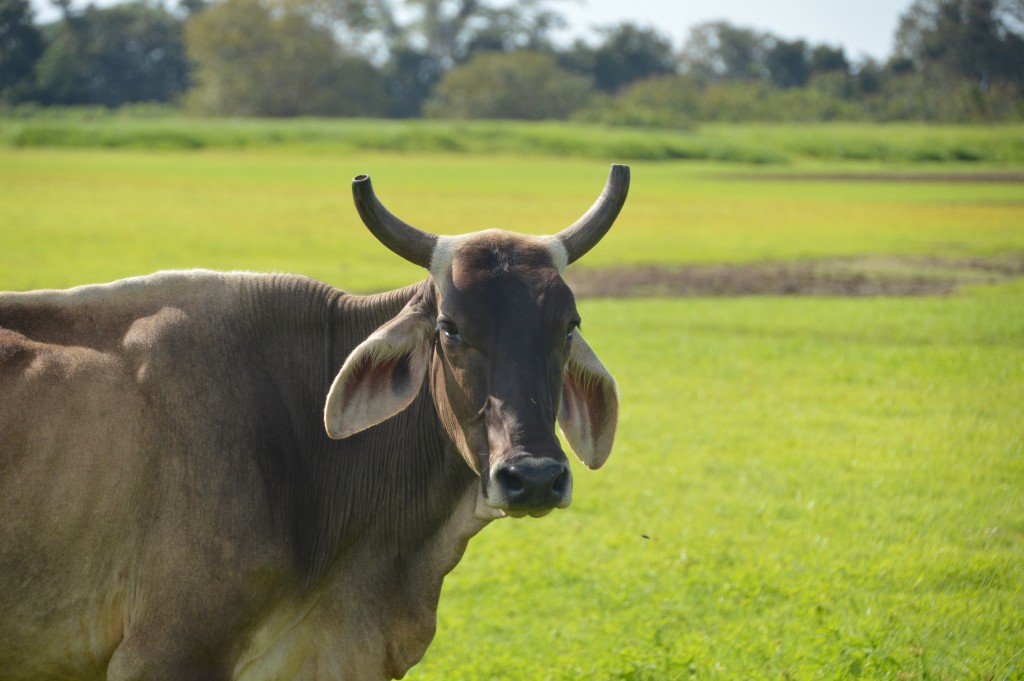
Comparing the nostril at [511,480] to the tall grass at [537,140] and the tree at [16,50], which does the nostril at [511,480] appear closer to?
the tall grass at [537,140]

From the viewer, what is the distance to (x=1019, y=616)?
271 inches

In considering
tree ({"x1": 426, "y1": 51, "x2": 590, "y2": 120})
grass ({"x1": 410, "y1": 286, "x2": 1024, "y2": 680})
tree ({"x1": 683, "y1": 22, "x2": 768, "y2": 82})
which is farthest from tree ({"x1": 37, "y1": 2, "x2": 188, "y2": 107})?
grass ({"x1": 410, "y1": 286, "x2": 1024, "y2": 680})

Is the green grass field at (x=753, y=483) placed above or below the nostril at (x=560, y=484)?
below

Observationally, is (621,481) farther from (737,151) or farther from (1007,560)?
(737,151)

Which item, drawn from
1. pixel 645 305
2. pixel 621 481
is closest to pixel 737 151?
pixel 645 305

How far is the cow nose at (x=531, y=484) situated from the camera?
166 inches

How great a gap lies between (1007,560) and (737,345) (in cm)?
789

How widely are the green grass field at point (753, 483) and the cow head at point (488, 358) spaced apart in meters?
2.15

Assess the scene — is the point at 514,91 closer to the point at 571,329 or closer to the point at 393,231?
the point at 393,231

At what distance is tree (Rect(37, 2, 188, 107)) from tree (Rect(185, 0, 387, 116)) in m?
5.54

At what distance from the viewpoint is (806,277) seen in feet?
74.6

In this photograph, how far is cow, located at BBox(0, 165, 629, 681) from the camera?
4.37m

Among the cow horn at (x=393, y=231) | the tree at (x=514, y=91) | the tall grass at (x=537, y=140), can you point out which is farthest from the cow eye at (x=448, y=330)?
the tree at (x=514, y=91)

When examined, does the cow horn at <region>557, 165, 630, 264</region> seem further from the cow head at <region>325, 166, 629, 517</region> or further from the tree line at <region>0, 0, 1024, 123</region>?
the tree line at <region>0, 0, 1024, 123</region>
